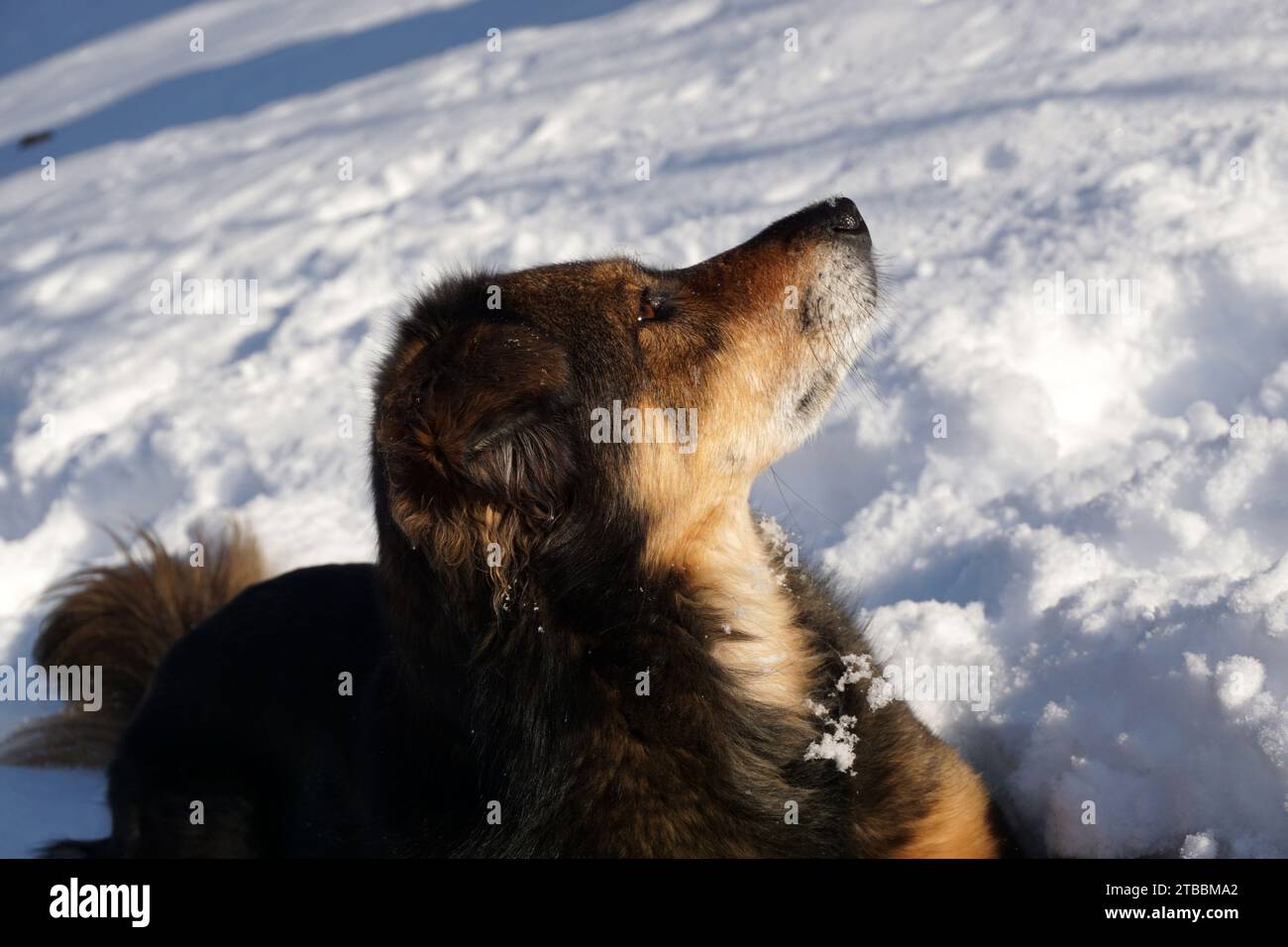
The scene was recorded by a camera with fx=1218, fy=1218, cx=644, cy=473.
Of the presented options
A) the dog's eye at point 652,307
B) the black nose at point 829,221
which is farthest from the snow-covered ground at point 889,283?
the dog's eye at point 652,307

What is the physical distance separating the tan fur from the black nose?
1487mm

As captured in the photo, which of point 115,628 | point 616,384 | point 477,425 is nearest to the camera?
point 477,425

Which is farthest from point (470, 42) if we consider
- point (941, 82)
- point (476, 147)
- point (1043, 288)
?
point (1043, 288)

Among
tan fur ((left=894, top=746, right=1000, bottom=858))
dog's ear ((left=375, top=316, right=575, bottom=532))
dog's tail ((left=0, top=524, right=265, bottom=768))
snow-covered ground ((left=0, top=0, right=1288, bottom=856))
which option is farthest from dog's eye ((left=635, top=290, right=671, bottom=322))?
dog's tail ((left=0, top=524, right=265, bottom=768))

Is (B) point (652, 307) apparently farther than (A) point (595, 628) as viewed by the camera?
Yes

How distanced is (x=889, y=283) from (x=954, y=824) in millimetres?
1851

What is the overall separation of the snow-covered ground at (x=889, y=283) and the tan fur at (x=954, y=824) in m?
0.19

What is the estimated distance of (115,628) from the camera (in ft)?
15.3

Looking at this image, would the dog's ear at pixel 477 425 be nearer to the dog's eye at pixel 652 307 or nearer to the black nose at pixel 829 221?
the dog's eye at pixel 652 307

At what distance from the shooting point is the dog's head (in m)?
2.66

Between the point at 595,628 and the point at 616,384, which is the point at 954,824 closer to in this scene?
the point at 595,628

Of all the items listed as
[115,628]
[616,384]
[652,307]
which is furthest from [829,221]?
[115,628]

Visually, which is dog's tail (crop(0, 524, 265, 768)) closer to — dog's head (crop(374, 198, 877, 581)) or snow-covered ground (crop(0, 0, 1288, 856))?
snow-covered ground (crop(0, 0, 1288, 856))

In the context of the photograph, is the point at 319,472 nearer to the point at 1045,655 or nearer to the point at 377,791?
the point at 377,791
